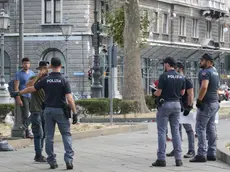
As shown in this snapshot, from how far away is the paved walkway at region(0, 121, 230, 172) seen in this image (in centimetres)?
1173

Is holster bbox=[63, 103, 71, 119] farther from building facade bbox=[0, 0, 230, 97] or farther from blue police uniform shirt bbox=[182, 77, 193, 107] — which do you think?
building facade bbox=[0, 0, 230, 97]

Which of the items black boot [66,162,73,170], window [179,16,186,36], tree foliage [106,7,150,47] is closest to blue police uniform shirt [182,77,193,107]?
black boot [66,162,73,170]

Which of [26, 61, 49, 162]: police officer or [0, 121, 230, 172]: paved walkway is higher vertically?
[26, 61, 49, 162]: police officer

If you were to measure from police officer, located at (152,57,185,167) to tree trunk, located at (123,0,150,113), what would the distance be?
52.4ft

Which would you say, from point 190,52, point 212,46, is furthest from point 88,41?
point 212,46

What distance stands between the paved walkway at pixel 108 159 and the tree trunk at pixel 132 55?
1131cm

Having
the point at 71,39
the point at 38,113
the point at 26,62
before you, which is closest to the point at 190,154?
the point at 38,113

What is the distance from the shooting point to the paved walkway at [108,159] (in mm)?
11734

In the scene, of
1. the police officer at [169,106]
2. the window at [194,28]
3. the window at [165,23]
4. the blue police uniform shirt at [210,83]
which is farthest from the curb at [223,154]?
the window at [194,28]

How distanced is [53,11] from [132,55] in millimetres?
22959

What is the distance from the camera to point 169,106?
11.9 meters

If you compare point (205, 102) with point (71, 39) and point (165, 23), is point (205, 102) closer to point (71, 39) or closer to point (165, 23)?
point (71, 39)

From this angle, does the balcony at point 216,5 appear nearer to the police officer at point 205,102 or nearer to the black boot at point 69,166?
the police officer at point 205,102

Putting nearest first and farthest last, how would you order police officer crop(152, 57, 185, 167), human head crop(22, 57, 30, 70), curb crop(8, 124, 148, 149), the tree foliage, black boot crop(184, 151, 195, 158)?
police officer crop(152, 57, 185, 167)
black boot crop(184, 151, 195, 158)
human head crop(22, 57, 30, 70)
curb crop(8, 124, 148, 149)
the tree foliage
